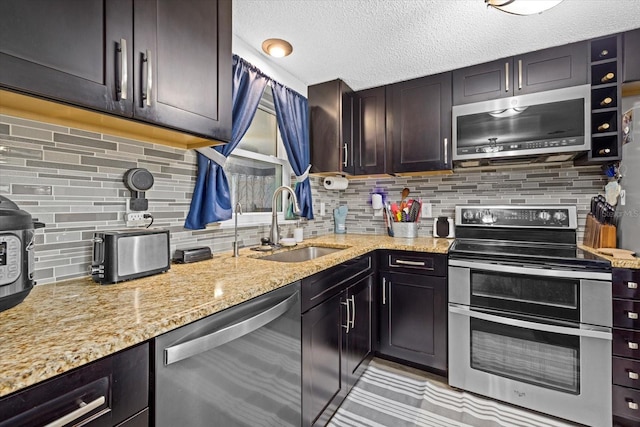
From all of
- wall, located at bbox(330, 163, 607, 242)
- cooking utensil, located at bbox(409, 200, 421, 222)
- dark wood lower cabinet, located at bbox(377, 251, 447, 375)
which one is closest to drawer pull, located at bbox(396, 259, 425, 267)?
dark wood lower cabinet, located at bbox(377, 251, 447, 375)

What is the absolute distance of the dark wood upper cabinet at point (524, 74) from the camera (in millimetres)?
1953

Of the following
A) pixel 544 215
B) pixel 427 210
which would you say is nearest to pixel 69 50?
pixel 427 210

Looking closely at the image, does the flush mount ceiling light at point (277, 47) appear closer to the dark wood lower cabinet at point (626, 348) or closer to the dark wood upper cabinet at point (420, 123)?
the dark wood upper cabinet at point (420, 123)

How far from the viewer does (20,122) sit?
103 cm

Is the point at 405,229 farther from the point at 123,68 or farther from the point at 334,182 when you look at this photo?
the point at 123,68

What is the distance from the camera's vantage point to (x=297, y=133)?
2383 millimetres

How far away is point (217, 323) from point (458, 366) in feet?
5.71

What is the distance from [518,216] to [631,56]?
118cm

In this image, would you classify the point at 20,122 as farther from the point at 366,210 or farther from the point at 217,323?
the point at 366,210

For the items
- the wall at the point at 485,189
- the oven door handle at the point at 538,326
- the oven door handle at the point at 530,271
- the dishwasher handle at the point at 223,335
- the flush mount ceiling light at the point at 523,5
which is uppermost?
the flush mount ceiling light at the point at 523,5

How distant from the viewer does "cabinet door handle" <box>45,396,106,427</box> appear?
58 centimetres

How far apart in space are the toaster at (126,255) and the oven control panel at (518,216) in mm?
2278

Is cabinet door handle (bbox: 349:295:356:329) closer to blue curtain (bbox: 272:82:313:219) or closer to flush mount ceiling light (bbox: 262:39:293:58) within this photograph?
blue curtain (bbox: 272:82:313:219)

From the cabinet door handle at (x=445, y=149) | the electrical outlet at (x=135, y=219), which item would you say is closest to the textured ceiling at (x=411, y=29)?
the cabinet door handle at (x=445, y=149)
